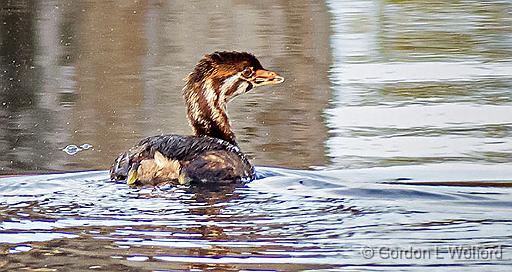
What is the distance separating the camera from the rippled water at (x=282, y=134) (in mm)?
7277

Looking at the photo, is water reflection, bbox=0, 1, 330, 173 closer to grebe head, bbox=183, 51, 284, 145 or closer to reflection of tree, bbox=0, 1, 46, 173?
reflection of tree, bbox=0, 1, 46, 173

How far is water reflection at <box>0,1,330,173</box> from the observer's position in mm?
11703

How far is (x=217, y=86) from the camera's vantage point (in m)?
10.2

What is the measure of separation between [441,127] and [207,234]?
478 cm

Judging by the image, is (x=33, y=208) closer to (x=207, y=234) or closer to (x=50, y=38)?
(x=207, y=234)

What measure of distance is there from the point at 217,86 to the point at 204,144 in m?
0.91

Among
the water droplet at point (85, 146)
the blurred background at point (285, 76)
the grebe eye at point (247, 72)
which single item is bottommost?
the blurred background at point (285, 76)

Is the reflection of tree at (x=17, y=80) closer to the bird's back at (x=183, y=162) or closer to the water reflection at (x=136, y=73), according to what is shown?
the water reflection at (x=136, y=73)

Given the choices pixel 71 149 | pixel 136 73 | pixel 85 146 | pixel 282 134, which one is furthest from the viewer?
pixel 136 73

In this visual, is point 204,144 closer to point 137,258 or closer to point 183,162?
point 183,162

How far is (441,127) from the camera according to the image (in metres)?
11.9

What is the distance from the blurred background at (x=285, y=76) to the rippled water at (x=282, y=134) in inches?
1.4

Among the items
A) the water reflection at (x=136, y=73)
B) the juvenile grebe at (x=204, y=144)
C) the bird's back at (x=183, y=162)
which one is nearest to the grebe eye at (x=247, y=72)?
the juvenile grebe at (x=204, y=144)

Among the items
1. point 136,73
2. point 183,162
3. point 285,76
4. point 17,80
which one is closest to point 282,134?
point 183,162
